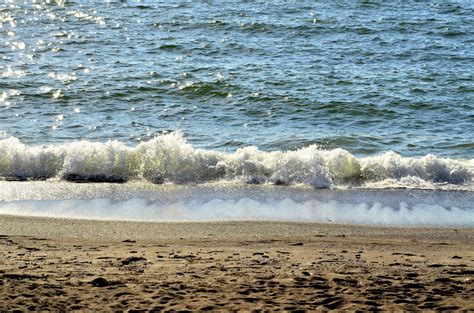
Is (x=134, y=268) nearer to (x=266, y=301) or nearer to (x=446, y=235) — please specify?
(x=266, y=301)

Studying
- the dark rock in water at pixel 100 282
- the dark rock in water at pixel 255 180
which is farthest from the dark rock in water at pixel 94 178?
the dark rock in water at pixel 100 282

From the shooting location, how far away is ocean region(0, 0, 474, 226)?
37.1ft

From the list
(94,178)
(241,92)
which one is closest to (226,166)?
(94,178)

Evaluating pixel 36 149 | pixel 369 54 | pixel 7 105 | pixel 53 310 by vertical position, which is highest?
pixel 369 54

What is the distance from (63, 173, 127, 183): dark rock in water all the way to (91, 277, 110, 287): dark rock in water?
541 cm

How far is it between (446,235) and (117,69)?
11053 mm

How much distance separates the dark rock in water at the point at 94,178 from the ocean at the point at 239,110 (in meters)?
0.03

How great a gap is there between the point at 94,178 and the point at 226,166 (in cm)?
208

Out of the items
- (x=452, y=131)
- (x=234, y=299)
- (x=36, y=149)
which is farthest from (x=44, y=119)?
(x=234, y=299)

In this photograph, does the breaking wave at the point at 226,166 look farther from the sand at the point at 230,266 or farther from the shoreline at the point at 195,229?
the sand at the point at 230,266

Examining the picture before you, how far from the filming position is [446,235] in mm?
9477

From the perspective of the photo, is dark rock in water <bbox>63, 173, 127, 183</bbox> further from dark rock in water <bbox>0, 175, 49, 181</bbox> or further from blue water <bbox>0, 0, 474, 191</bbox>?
dark rock in water <bbox>0, 175, 49, 181</bbox>

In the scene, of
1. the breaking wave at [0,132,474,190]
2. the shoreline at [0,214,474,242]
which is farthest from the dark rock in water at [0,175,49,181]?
the shoreline at [0,214,474,242]

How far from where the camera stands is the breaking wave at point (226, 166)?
12.3 metres
